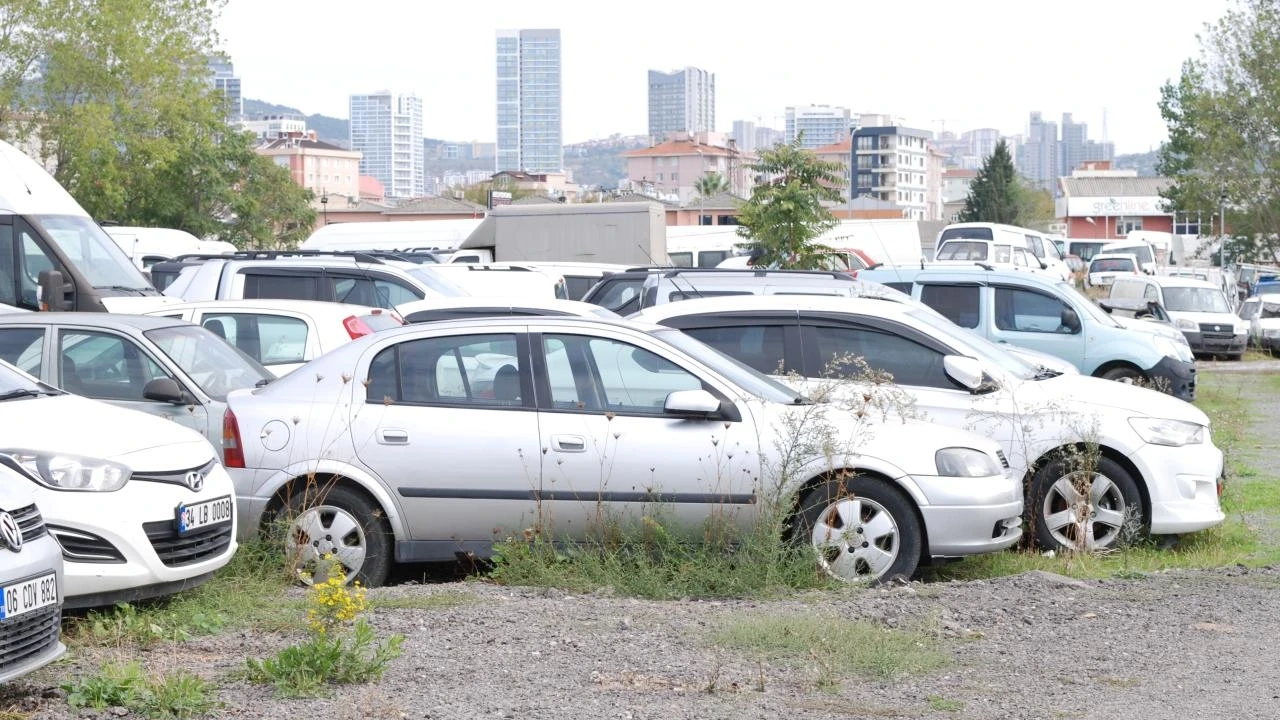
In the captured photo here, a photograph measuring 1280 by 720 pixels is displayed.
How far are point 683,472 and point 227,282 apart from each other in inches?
383

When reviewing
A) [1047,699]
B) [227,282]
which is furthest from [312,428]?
[227,282]

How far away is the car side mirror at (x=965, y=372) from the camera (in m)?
9.10

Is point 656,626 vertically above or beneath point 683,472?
beneath

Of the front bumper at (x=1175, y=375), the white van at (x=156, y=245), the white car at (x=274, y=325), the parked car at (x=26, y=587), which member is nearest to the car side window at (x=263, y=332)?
the white car at (x=274, y=325)

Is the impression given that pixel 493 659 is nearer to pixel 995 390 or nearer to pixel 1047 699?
pixel 1047 699

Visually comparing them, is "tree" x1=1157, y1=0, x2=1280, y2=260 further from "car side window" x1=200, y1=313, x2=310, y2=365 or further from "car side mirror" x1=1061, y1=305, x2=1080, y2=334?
"car side window" x1=200, y1=313, x2=310, y2=365

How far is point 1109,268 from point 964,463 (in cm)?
4897

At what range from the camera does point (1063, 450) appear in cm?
897

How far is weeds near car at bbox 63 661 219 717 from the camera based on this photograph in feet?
17.5

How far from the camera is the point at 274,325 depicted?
11914 mm

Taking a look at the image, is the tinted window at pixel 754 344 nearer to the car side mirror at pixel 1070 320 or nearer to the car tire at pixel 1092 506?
the car tire at pixel 1092 506

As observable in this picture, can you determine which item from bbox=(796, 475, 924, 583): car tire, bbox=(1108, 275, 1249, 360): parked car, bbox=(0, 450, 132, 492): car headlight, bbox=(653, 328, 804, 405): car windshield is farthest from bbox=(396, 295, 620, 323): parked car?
bbox=(1108, 275, 1249, 360): parked car

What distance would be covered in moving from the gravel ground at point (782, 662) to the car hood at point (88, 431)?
958 millimetres

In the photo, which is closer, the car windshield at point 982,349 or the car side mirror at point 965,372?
the car side mirror at point 965,372
